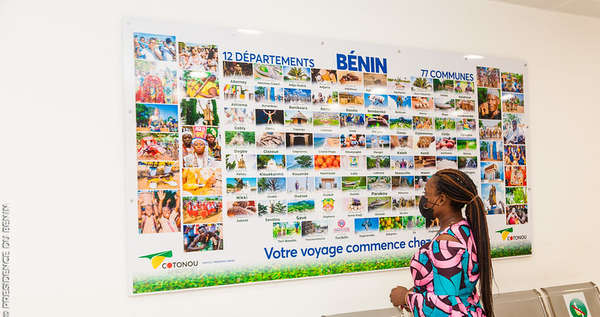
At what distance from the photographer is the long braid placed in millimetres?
2092

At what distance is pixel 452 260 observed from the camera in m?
1.97

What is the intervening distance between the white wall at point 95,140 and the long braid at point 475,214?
0.89 meters

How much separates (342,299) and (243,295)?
0.62 meters

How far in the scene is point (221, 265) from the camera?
8.19 ft

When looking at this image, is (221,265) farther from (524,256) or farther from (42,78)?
(524,256)

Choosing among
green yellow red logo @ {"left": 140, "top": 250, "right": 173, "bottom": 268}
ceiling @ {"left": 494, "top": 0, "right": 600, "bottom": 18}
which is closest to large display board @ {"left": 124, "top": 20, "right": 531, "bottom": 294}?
green yellow red logo @ {"left": 140, "top": 250, "right": 173, "bottom": 268}

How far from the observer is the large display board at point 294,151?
2402 mm

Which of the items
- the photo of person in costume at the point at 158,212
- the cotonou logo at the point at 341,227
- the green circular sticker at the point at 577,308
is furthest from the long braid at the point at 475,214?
the green circular sticker at the point at 577,308

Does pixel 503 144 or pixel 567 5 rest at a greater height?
pixel 567 5

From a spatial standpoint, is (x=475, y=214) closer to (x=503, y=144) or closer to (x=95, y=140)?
(x=503, y=144)

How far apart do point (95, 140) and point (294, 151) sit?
1060 mm

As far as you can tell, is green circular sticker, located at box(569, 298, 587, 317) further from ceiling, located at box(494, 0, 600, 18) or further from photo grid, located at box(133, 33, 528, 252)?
ceiling, located at box(494, 0, 600, 18)

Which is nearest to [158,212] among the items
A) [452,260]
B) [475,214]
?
[452,260]

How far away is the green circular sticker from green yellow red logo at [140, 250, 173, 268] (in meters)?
2.74
